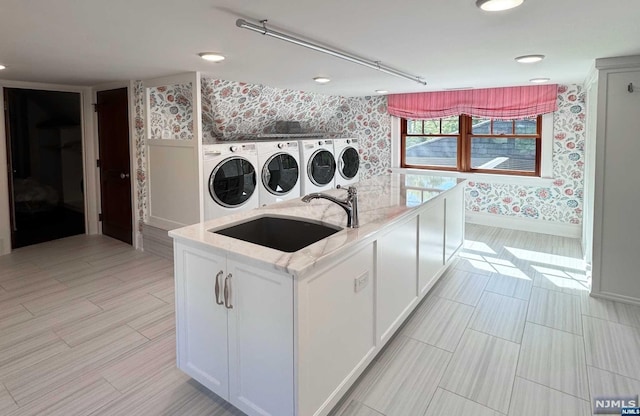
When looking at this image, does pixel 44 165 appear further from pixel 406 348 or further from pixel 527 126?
pixel 527 126

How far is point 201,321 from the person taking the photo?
1.91 m

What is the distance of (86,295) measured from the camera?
10.7 ft

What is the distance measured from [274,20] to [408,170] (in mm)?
4249

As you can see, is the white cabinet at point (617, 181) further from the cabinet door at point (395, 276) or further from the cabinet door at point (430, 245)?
the cabinet door at point (395, 276)

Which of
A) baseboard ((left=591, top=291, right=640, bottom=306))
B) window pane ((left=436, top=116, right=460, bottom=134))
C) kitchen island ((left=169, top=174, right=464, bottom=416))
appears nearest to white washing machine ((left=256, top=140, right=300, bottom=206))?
kitchen island ((left=169, top=174, right=464, bottom=416))

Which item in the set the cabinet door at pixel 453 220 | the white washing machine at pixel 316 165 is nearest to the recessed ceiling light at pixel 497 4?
the cabinet door at pixel 453 220

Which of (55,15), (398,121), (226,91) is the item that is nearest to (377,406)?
(55,15)

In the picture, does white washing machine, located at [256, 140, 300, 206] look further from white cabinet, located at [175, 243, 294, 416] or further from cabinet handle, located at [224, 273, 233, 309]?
cabinet handle, located at [224, 273, 233, 309]

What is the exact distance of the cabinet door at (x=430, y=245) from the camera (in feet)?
9.29

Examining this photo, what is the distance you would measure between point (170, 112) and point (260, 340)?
351 cm

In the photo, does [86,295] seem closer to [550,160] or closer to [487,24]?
[487,24]

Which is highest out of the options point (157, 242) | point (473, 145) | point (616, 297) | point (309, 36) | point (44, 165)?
point (309, 36)

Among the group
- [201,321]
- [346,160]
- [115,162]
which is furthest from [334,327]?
[346,160]

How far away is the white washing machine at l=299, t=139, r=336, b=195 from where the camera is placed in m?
4.97
